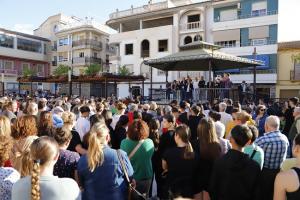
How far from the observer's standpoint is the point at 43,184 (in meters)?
2.48

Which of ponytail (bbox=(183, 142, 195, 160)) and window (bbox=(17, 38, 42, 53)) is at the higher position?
window (bbox=(17, 38, 42, 53))

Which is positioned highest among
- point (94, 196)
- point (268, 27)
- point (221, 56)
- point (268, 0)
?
point (268, 0)

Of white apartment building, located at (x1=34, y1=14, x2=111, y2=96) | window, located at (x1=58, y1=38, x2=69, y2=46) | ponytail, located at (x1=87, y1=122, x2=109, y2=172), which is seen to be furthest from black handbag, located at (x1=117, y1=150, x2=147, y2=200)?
window, located at (x1=58, y1=38, x2=69, y2=46)

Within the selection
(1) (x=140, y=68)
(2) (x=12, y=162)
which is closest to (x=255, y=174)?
(2) (x=12, y=162)

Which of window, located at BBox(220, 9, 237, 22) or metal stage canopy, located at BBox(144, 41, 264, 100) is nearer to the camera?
metal stage canopy, located at BBox(144, 41, 264, 100)

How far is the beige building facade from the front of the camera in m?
28.3

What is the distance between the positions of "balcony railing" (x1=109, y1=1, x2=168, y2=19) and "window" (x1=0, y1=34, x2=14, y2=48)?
18686 millimetres

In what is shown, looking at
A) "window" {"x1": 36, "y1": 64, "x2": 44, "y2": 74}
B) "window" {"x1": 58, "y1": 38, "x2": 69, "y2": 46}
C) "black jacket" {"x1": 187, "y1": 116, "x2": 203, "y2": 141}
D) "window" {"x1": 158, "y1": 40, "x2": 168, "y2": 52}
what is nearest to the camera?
"black jacket" {"x1": 187, "y1": 116, "x2": 203, "y2": 141}

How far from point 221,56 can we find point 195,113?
6693 millimetres

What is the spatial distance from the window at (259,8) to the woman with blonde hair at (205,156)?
93.2 feet

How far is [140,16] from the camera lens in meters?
36.7

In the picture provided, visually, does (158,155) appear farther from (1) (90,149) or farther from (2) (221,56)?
(2) (221,56)

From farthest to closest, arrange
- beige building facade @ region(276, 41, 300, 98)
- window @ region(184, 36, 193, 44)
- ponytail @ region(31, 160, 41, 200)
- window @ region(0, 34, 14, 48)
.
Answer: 1. window @ region(0, 34, 14, 48)
2. window @ region(184, 36, 193, 44)
3. beige building facade @ region(276, 41, 300, 98)
4. ponytail @ region(31, 160, 41, 200)

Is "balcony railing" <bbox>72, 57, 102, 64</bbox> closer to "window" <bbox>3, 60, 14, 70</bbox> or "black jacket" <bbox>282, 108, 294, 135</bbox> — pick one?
"window" <bbox>3, 60, 14, 70</bbox>
